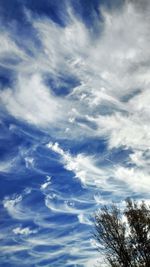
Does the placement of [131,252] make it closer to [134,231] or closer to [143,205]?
[134,231]

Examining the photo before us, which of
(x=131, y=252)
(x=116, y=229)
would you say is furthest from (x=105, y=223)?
(x=131, y=252)

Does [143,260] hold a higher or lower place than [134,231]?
lower

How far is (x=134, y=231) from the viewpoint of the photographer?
23469 millimetres

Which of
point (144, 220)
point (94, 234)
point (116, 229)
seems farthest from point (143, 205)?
point (94, 234)

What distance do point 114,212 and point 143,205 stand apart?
102 inches

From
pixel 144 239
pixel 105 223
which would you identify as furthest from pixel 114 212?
pixel 144 239

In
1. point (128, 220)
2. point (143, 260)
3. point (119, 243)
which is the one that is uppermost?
point (128, 220)

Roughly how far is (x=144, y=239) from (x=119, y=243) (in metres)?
1.99

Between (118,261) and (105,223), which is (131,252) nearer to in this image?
(118,261)

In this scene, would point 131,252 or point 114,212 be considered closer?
point 131,252

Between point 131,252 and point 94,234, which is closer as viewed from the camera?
point 131,252

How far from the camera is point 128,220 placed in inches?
953

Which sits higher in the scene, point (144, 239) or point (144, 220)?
point (144, 220)

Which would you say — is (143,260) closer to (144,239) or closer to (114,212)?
(144,239)
